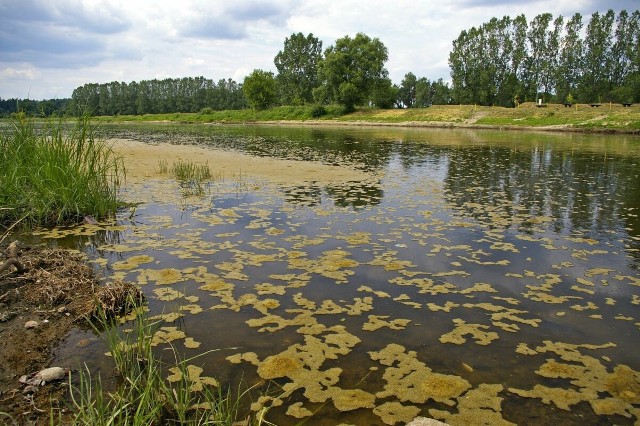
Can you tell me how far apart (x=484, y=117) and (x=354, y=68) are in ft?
85.3

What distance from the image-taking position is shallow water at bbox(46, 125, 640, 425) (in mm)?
3670

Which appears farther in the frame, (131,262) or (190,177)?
(190,177)

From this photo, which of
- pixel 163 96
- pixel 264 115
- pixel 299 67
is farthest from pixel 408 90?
pixel 163 96

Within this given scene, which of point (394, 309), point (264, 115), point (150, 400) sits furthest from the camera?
point (264, 115)

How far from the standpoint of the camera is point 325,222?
29.5 ft

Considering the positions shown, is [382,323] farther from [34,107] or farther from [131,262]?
[34,107]

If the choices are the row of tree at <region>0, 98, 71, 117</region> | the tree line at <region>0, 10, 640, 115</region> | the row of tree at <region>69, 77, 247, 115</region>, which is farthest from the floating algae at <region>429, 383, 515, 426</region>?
the row of tree at <region>69, 77, 247, 115</region>

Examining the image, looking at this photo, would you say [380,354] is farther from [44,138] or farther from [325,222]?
[44,138]

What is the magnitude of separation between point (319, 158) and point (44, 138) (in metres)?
13.5

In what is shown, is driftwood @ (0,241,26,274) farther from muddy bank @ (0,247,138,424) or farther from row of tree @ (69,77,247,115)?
row of tree @ (69,77,247,115)

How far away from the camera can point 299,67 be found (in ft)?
301

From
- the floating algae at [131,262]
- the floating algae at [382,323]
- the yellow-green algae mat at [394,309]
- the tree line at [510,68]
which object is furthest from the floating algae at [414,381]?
the tree line at [510,68]

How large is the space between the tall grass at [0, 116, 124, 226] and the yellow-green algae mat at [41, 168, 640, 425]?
0.65 meters

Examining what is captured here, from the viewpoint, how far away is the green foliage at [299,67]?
9050cm
